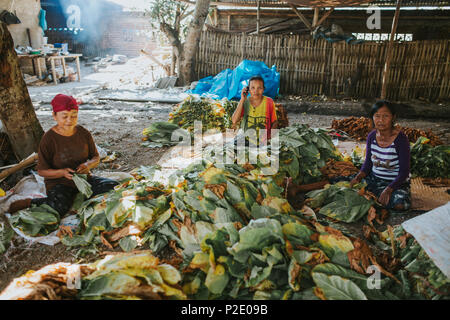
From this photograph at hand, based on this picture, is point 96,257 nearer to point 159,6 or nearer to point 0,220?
point 0,220

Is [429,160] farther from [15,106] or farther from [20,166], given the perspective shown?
[15,106]

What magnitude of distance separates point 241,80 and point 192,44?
264cm

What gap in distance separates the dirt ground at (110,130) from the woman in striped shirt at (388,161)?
0.20 meters

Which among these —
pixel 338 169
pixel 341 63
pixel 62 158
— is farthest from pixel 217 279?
pixel 341 63

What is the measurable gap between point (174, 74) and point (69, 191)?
8.45m

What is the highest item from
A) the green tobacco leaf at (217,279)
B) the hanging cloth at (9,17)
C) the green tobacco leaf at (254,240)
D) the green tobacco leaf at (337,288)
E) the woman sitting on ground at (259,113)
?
the hanging cloth at (9,17)

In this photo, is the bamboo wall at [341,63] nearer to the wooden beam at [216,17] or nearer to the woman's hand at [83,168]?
the wooden beam at [216,17]

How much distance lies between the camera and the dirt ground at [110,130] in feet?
7.68

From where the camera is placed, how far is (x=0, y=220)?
275 cm

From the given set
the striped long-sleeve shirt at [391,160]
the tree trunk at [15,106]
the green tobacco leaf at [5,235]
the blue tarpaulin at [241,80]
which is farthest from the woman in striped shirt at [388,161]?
the blue tarpaulin at [241,80]

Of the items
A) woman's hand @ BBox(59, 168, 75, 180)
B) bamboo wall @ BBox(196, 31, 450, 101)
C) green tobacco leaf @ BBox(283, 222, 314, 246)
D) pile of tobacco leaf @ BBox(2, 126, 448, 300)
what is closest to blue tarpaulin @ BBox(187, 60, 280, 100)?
bamboo wall @ BBox(196, 31, 450, 101)

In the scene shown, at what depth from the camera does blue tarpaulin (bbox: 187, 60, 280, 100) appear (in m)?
7.68

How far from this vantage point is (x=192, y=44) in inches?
372
